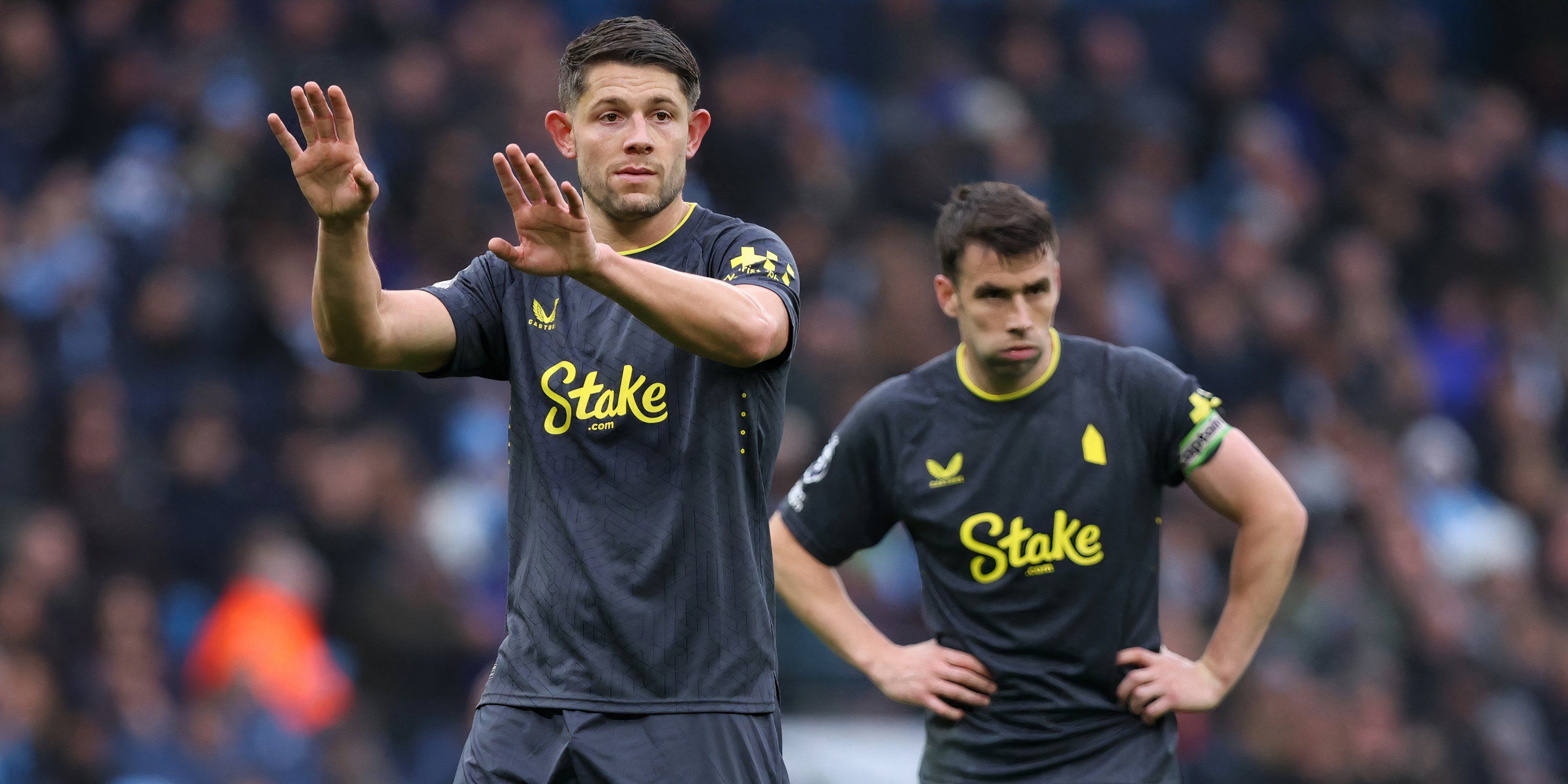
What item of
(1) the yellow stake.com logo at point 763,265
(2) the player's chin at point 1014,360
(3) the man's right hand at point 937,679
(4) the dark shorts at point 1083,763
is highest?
(2) the player's chin at point 1014,360

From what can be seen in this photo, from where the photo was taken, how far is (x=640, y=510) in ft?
11.8

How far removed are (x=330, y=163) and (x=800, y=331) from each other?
6953 mm

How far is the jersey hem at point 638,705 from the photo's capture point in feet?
11.6

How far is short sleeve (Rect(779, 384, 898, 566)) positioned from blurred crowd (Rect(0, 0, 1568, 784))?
3409 mm

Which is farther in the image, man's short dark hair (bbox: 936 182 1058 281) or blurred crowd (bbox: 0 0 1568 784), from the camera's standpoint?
blurred crowd (bbox: 0 0 1568 784)

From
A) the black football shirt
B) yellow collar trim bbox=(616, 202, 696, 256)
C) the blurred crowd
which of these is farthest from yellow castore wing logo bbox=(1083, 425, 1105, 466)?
the blurred crowd

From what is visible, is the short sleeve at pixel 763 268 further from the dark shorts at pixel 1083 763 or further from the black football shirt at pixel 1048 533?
the dark shorts at pixel 1083 763

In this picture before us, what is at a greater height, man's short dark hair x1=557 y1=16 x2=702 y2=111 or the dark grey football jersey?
man's short dark hair x1=557 y1=16 x2=702 y2=111

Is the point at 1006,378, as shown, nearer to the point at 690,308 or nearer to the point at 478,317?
the point at 478,317

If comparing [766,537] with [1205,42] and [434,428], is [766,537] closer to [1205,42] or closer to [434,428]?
[434,428]

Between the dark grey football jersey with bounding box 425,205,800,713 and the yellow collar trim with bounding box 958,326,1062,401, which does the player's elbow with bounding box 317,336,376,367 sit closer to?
the dark grey football jersey with bounding box 425,205,800,713

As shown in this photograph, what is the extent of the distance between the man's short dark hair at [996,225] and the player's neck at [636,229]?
1284 mm

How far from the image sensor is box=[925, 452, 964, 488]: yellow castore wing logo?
16.1ft

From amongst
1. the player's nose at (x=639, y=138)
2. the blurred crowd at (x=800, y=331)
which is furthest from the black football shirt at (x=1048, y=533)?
the blurred crowd at (x=800, y=331)
